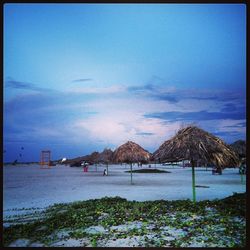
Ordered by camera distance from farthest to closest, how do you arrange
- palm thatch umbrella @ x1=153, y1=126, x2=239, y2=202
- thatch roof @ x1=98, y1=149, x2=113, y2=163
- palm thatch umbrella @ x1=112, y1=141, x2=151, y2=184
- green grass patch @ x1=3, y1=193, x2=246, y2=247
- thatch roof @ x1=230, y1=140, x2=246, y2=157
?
thatch roof @ x1=98, y1=149, x2=113, y2=163
thatch roof @ x1=230, y1=140, x2=246, y2=157
palm thatch umbrella @ x1=112, y1=141, x2=151, y2=184
palm thatch umbrella @ x1=153, y1=126, x2=239, y2=202
green grass patch @ x1=3, y1=193, x2=246, y2=247

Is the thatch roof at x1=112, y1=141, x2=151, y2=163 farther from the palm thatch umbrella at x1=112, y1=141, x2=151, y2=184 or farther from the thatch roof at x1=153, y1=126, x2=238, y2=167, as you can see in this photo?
the thatch roof at x1=153, y1=126, x2=238, y2=167

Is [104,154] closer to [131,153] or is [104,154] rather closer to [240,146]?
[131,153]

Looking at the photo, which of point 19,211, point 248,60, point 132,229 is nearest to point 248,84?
point 248,60

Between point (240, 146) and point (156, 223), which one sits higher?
point (240, 146)

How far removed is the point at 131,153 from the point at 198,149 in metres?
5.03

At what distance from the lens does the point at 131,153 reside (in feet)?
36.4

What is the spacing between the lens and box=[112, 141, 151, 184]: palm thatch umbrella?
1105cm

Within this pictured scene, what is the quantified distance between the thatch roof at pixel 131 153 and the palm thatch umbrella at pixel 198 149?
452 centimetres

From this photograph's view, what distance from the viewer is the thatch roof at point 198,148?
6.22 m

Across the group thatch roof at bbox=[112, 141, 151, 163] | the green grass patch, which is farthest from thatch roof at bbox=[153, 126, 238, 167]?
thatch roof at bbox=[112, 141, 151, 163]

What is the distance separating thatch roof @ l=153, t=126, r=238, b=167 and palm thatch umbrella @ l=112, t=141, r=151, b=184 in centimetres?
452

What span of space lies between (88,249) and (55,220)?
127 cm

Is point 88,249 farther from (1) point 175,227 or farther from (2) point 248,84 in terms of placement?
(2) point 248,84

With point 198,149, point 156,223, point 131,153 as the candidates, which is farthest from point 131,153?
point 156,223
